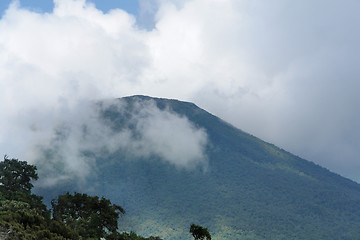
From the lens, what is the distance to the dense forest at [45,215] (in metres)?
34.5

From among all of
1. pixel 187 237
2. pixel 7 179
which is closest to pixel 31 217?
pixel 7 179

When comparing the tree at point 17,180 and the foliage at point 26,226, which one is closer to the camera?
the foliage at point 26,226

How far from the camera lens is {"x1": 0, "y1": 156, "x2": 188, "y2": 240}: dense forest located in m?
34.5

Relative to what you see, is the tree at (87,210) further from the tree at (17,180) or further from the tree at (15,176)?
the tree at (15,176)

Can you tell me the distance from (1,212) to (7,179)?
22.6 metres

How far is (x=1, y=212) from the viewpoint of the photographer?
37531 millimetres

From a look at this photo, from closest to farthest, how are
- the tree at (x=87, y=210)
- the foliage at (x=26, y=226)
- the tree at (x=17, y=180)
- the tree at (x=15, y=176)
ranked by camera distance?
the foliage at (x=26, y=226)
the tree at (x=17, y=180)
the tree at (x=87, y=210)
the tree at (x=15, y=176)

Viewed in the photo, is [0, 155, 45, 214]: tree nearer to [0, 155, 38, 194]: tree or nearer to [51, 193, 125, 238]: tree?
[0, 155, 38, 194]: tree

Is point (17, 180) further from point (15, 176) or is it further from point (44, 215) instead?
point (44, 215)

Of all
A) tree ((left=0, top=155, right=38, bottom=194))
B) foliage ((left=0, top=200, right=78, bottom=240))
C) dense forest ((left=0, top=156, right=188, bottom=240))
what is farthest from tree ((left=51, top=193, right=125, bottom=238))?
foliage ((left=0, top=200, right=78, bottom=240))

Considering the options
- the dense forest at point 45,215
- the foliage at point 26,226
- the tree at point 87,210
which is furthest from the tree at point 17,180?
the foliage at point 26,226

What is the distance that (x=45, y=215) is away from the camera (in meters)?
45.4

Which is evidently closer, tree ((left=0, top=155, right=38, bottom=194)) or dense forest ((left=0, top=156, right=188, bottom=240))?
dense forest ((left=0, top=156, right=188, bottom=240))

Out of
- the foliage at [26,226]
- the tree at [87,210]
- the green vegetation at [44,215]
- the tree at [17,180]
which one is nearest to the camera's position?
the foliage at [26,226]
